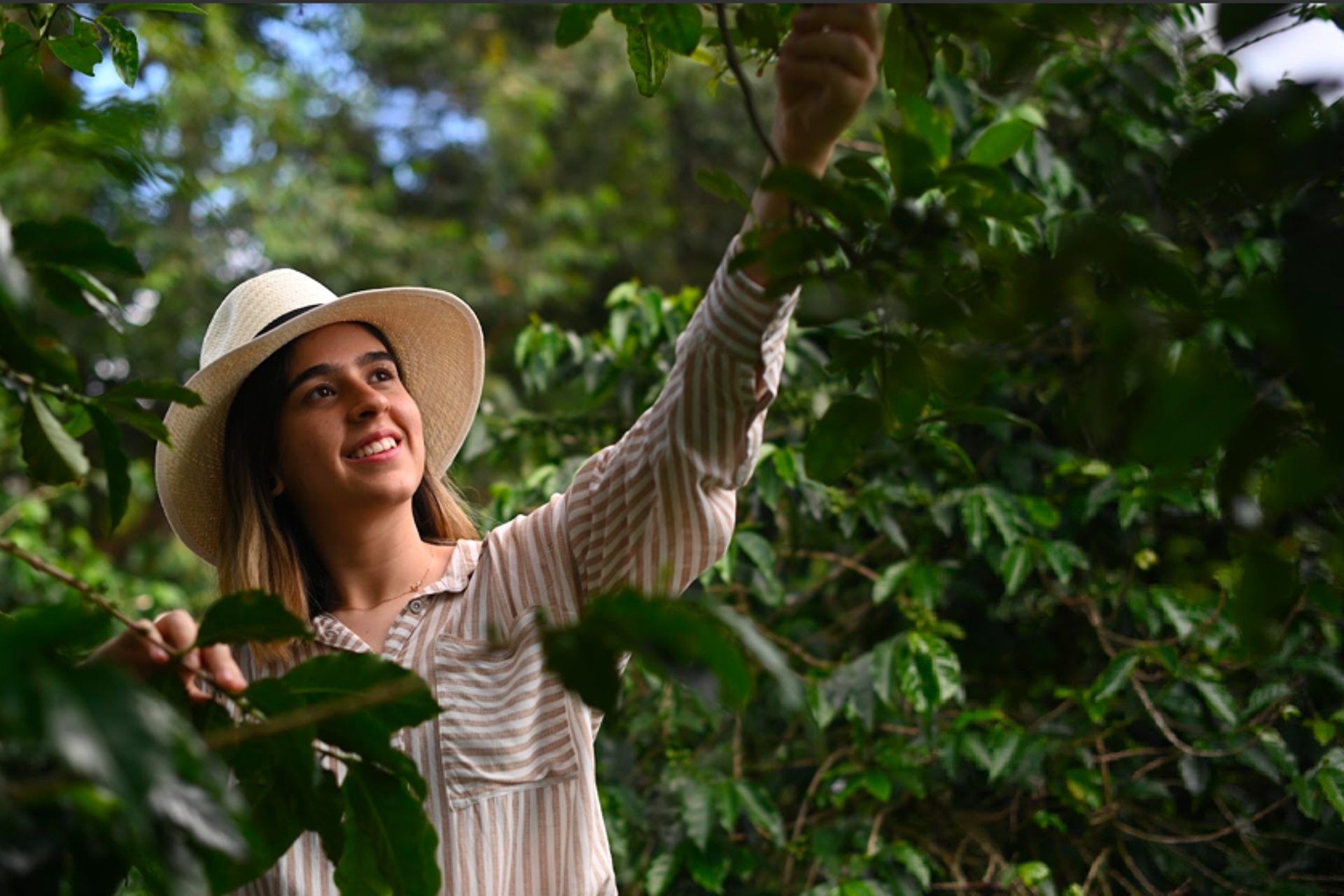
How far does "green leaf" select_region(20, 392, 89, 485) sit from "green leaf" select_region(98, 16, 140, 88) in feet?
1.40

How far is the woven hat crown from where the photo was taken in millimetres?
1503

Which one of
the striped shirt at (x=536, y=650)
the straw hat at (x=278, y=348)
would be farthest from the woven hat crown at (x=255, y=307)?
the striped shirt at (x=536, y=650)

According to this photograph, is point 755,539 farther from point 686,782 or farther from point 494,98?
point 494,98

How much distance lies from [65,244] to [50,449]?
0.19m

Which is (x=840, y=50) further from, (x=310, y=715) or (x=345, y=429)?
(x=345, y=429)

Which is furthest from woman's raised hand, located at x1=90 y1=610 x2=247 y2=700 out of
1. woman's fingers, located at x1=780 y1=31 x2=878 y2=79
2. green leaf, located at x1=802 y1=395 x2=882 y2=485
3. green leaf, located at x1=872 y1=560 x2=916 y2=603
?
green leaf, located at x1=872 y1=560 x2=916 y2=603

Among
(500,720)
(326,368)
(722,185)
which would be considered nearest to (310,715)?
(722,185)

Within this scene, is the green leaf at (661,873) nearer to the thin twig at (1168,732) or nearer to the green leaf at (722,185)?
the thin twig at (1168,732)

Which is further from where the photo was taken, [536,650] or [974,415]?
[536,650]

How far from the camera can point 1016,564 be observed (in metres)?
1.95

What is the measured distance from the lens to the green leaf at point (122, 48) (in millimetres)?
1121

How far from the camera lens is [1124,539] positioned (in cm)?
215

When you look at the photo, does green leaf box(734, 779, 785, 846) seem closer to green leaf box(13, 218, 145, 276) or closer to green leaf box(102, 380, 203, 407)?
green leaf box(102, 380, 203, 407)

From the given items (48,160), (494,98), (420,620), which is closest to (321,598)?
(420,620)
